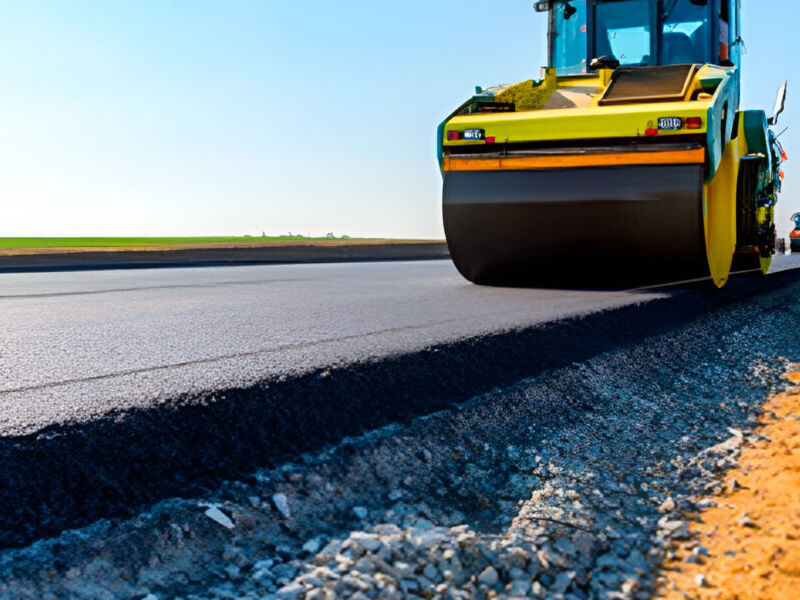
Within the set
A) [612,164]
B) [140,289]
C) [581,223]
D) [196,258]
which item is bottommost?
[196,258]

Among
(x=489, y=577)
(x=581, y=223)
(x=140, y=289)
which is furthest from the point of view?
(x=140, y=289)

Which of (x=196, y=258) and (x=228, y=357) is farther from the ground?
(x=228, y=357)

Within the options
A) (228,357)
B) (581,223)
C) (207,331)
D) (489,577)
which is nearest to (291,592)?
(489,577)

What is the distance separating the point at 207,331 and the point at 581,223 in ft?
10.1

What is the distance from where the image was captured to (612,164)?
5.80 m

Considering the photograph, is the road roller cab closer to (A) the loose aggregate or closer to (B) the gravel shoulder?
(A) the loose aggregate

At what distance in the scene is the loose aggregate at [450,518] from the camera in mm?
1897

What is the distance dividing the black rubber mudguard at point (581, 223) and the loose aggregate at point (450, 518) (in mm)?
2185

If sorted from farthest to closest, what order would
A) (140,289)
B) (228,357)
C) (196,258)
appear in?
(196,258) < (140,289) < (228,357)

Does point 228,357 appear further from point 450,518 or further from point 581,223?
point 581,223

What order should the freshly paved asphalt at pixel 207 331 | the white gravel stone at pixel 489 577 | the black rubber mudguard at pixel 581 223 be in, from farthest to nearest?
the black rubber mudguard at pixel 581 223 < the freshly paved asphalt at pixel 207 331 < the white gravel stone at pixel 489 577

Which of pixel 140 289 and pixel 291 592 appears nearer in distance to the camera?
pixel 291 592

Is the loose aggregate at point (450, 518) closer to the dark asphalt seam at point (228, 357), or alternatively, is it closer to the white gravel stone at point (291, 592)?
the white gravel stone at point (291, 592)

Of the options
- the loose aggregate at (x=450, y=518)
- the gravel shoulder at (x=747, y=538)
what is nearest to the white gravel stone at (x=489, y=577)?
the loose aggregate at (x=450, y=518)
